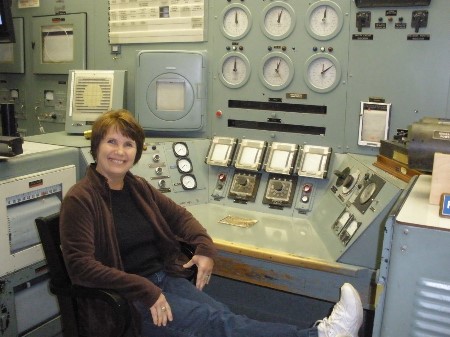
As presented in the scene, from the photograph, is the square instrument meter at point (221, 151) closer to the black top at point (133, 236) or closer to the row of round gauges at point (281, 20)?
the row of round gauges at point (281, 20)

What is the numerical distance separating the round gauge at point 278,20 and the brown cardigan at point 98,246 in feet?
4.70

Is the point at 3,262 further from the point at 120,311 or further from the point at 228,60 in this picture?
the point at 228,60

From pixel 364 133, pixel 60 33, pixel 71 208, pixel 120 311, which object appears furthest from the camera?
pixel 60 33

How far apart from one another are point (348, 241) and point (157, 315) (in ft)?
3.22

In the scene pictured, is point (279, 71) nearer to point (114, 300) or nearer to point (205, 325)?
point (205, 325)

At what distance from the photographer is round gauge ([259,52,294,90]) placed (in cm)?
280

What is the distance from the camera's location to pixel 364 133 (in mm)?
2656

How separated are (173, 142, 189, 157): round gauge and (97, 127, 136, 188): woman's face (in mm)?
1141

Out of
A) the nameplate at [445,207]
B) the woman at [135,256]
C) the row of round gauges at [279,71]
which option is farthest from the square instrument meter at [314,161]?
the nameplate at [445,207]

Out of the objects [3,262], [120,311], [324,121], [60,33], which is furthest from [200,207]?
[60,33]

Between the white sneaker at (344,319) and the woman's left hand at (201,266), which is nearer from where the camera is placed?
the white sneaker at (344,319)

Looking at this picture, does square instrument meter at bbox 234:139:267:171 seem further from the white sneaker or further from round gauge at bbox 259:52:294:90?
the white sneaker

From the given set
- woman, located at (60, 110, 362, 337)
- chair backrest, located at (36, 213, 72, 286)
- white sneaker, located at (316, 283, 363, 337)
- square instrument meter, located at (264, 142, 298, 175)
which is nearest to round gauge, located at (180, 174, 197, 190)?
square instrument meter, located at (264, 142, 298, 175)

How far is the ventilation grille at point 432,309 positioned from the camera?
4.38ft
